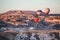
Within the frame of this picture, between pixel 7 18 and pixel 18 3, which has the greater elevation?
pixel 18 3

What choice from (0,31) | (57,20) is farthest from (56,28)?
(0,31)

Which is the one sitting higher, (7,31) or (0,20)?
(0,20)

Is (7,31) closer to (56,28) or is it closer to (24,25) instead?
(24,25)

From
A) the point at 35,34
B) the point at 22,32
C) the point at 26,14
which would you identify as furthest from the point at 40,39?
the point at 26,14

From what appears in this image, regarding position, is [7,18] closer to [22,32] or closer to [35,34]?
[22,32]

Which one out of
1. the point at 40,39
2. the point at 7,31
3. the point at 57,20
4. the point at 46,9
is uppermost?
the point at 46,9

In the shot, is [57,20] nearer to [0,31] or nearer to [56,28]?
[56,28]

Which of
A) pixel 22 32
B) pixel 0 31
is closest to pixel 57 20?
pixel 22 32
